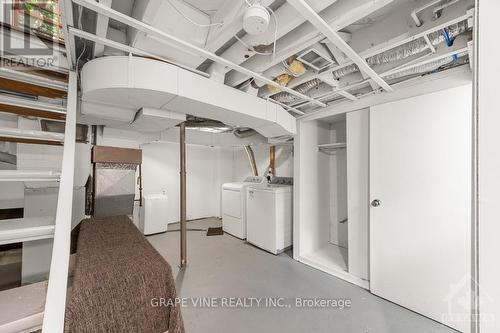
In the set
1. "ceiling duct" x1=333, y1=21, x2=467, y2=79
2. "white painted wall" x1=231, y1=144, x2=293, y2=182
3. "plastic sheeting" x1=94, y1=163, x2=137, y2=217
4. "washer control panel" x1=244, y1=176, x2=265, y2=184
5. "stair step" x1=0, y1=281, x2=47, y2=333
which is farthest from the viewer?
"washer control panel" x1=244, y1=176, x2=265, y2=184

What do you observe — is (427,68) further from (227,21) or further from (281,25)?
(227,21)

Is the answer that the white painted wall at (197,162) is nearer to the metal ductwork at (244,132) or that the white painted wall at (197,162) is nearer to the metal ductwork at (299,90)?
the metal ductwork at (244,132)

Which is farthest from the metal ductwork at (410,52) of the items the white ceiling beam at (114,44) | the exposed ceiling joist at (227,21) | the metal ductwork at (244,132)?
the metal ductwork at (244,132)

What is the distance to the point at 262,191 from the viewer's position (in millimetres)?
3320

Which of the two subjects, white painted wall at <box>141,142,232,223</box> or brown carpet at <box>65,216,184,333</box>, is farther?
white painted wall at <box>141,142,232,223</box>

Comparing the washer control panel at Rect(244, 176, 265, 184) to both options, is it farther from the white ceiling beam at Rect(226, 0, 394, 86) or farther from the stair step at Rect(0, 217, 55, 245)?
the stair step at Rect(0, 217, 55, 245)

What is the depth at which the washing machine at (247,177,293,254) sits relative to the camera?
3.15 m

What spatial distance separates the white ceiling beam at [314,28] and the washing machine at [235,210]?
2.50 meters

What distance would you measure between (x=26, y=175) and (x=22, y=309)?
503 mm

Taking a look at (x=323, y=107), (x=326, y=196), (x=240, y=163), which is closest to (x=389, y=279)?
(x=326, y=196)

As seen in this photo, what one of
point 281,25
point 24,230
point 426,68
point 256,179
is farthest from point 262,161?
point 24,230

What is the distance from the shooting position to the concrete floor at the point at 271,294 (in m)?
1.72

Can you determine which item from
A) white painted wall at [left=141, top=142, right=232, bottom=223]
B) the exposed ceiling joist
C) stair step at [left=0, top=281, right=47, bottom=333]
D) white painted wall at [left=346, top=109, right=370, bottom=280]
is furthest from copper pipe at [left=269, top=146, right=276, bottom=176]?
stair step at [left=0, top=281, right=47, bottom=333]

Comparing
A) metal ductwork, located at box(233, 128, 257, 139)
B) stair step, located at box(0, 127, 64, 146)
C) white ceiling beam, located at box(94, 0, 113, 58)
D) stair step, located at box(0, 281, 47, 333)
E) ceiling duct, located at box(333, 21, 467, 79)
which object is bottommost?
stair step, located at box(0, 281, 47, 333)
